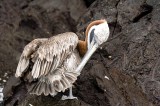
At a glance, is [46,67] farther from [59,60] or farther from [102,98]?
[102,98]

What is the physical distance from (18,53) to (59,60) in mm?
5576

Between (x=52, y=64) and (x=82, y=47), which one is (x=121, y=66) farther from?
(x=52, y=64)

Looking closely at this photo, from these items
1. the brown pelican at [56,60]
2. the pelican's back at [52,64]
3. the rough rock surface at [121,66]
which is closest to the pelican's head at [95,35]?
the brown pelican at [56,60]

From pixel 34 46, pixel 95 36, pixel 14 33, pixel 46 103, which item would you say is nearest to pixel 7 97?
pixel 46 103

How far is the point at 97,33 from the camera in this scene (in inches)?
262

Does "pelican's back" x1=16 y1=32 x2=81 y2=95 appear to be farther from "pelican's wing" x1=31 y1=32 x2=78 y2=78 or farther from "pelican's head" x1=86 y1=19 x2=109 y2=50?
"pelican's head" x1=86 y1=19 x2=109 y2=50

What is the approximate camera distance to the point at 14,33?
12094 millimetres

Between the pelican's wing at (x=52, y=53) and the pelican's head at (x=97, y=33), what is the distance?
0.26 m

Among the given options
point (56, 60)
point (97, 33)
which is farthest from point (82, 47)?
point (56, 60)

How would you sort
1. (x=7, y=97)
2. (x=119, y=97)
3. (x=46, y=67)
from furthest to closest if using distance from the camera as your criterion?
(x=7, y=97) < (x=119, y=97) < (x=46, y=67)

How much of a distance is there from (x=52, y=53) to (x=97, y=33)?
0.82m

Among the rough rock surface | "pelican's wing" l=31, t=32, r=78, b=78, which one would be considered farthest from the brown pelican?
the rough rock surface

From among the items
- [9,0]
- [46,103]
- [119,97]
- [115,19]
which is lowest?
[119,97]

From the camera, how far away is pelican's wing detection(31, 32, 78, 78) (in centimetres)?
636
